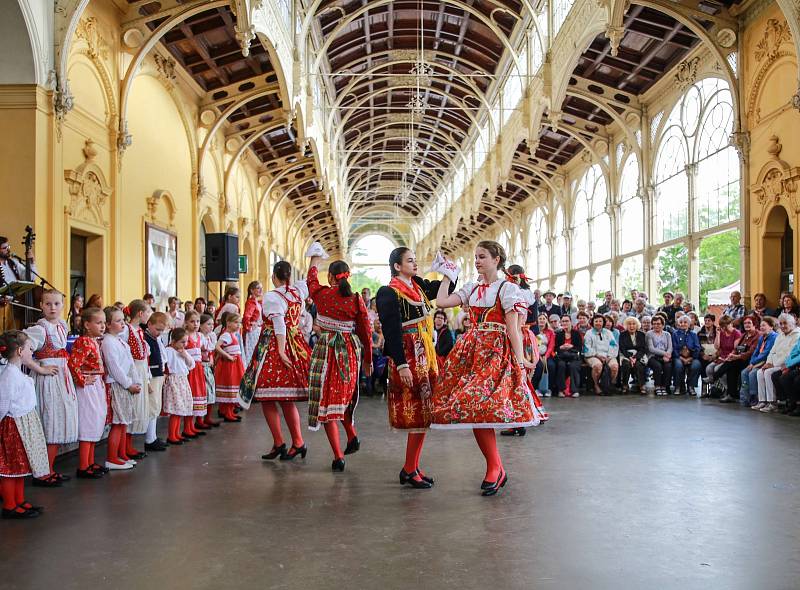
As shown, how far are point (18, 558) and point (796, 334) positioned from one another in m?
9.04

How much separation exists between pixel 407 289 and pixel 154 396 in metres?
2.88

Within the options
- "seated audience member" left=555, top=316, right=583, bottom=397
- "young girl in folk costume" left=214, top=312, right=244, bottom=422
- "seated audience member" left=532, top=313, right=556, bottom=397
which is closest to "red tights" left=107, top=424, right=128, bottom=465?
"young girl in folk costume" left=214, top=312, right=244, bottom=422

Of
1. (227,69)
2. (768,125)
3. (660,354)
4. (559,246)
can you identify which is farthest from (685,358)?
(559,246)

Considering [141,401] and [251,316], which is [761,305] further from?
[141,401]

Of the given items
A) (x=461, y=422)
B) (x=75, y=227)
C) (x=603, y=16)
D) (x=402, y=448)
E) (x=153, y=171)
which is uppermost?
(x=603, y=16)

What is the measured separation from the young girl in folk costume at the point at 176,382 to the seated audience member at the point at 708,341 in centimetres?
822

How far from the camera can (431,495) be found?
480cm

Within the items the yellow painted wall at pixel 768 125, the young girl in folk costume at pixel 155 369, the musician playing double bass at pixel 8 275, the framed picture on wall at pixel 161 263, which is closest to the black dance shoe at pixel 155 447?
the young girl in folk costume at pixel 155 369

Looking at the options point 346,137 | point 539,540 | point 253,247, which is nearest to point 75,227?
point 539,540

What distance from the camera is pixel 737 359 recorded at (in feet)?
33.8

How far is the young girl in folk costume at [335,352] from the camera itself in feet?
18.1

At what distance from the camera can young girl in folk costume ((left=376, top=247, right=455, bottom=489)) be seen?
486 centimetres

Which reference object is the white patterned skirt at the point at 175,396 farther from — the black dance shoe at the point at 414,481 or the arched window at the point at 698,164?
the arched window at the point at 698,164

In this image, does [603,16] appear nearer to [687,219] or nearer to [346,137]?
[687,219]
